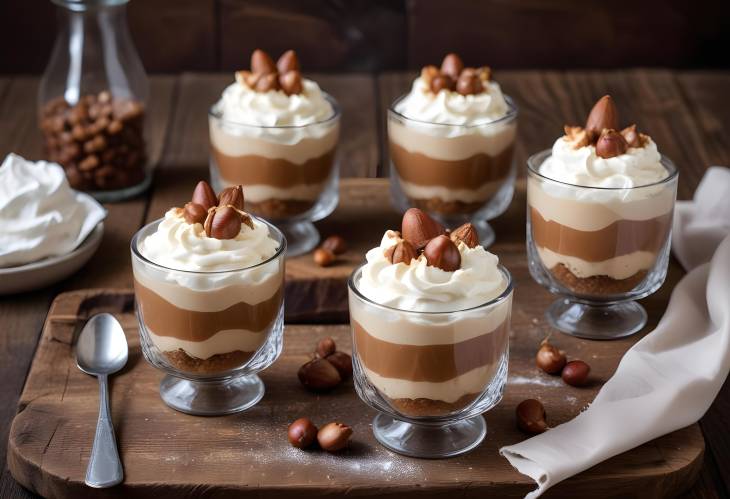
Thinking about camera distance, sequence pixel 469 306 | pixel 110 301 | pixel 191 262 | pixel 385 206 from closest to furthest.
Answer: pixel 469 306, pixel 191 262, pixel 110 301, pixel 385 206

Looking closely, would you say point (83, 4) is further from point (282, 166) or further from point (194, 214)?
point (194, 214)

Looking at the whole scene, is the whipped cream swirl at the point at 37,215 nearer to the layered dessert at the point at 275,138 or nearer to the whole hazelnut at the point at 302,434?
the layered dessert at the point at 275,138

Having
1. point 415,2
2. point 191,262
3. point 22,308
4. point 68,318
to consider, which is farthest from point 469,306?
point 415,2

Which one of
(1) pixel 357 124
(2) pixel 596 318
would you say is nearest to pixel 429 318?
(2) pixel 596 318

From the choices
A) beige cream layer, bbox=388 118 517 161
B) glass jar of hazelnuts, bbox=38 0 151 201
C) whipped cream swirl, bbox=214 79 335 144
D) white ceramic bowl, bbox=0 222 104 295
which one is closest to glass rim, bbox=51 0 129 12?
glass jar of hazelnuts, bbox=38 0 151 201

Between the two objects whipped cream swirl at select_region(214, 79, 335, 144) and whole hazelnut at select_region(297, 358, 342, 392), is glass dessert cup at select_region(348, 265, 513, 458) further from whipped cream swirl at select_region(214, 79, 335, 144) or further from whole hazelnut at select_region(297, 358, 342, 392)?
whipped cream swirl at select_region(214, 79, 335, 144)

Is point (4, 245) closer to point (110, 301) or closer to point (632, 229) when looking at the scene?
point (110, 301)

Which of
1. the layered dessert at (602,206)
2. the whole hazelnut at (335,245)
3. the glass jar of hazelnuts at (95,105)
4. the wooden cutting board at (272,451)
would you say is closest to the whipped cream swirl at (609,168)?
the layered dessert at (602,206)
